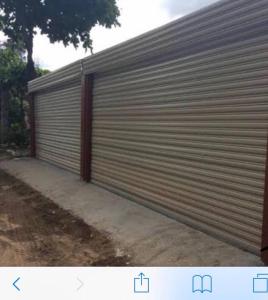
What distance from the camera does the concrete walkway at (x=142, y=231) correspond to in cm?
538

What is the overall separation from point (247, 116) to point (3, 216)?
16.2 ft

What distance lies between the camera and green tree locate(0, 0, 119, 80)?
2023 centimetres

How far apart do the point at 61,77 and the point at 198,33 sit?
23.7 feet

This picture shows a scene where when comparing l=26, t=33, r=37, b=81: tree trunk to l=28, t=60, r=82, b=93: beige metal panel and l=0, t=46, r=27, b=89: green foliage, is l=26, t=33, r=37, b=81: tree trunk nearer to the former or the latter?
l=0, t=46, r=27, b=89: green foliage

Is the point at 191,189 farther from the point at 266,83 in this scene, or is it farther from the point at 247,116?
the point at 266,83

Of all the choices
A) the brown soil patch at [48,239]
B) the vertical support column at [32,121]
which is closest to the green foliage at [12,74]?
the vertical support column at [32,121]

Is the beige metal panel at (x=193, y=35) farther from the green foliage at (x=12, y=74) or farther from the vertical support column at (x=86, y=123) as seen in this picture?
the green foliage at (x=12, y=74)

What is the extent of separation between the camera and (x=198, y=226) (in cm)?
653

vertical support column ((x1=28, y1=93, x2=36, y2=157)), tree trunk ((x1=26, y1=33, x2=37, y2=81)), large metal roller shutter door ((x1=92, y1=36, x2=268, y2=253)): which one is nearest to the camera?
large metal roller shutter door ((x1=92, y1=36, x2=268, y2=253))

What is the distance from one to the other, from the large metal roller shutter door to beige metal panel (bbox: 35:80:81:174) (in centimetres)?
286

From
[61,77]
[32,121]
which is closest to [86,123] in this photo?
[61,77]

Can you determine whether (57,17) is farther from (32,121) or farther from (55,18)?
(32,121)

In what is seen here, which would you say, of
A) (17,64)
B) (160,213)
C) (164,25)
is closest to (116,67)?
(164,25)

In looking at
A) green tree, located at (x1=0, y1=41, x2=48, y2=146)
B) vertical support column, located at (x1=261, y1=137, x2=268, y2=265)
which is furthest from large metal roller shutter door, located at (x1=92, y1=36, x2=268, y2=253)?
green tree, located at (x1=0, y1=41, x2=48, y2=146)
